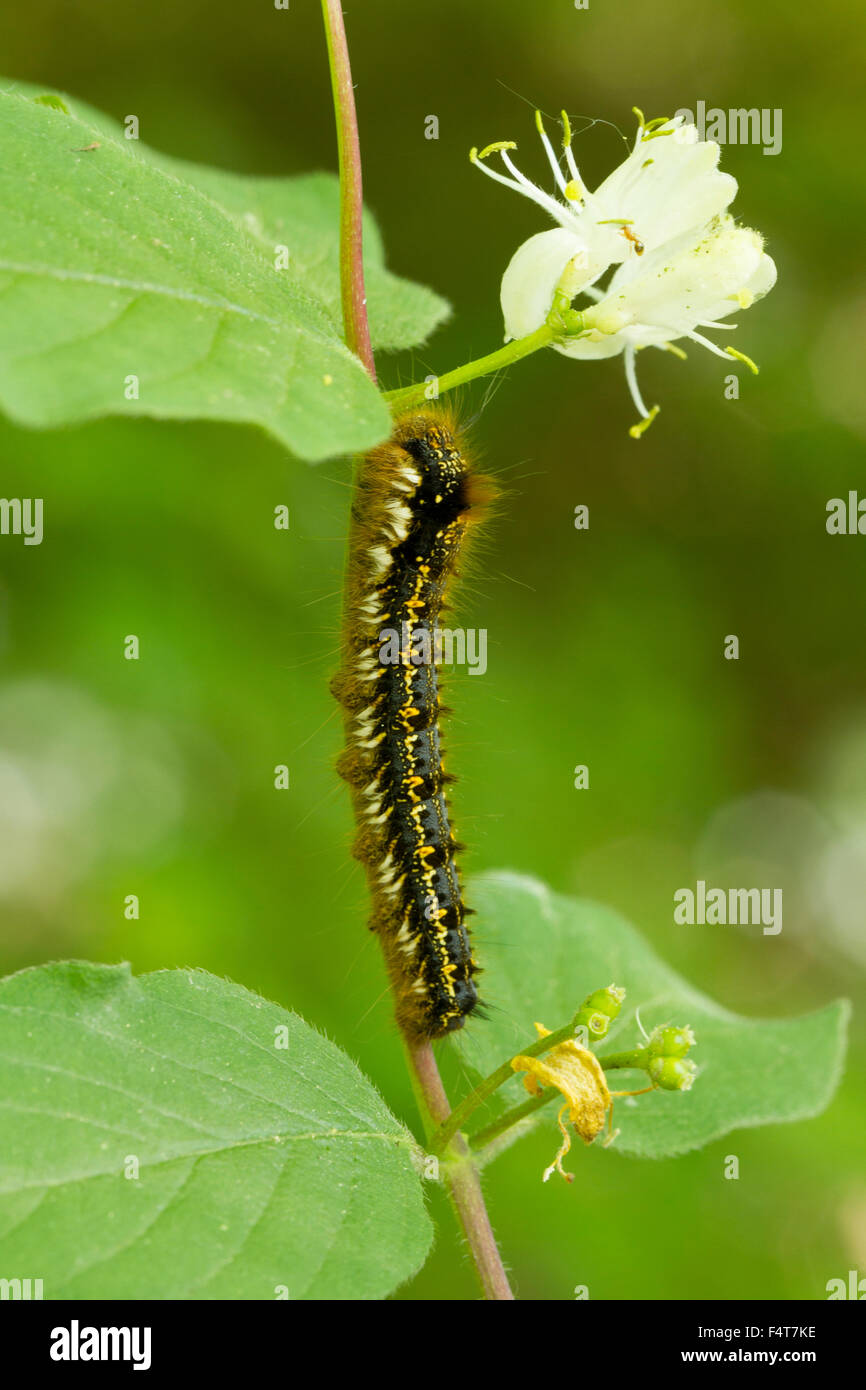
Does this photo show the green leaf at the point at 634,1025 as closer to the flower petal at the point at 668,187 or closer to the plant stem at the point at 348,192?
the plant stem at the point at 348,192

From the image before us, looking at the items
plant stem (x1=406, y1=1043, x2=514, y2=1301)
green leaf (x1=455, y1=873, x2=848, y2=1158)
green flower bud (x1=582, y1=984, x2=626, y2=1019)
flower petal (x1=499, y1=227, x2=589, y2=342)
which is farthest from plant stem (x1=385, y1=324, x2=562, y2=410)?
green leaf (x1=455, y1=873, x2=848, y2=1158)

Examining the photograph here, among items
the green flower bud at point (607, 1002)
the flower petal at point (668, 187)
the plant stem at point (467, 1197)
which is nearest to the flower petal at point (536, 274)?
the flower petal at point (668, 187)

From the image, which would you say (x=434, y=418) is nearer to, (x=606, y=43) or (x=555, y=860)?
(x=555, y=860)

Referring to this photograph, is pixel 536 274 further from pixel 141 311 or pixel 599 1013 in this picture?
pixel 599 1013

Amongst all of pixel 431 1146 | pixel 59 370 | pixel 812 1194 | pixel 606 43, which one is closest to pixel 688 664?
pixel 812 1194

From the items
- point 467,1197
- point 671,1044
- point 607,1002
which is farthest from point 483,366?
point 467,1197
